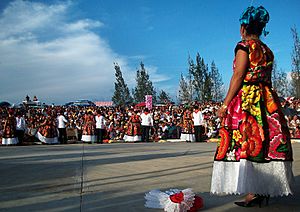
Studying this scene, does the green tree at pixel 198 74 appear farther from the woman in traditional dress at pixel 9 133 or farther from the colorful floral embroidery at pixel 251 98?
the colorful floral embroidery at pixel 251 98

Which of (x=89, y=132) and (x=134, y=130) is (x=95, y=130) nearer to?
(x=89, y=132)

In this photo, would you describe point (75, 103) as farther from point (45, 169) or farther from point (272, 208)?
point (272, 208)

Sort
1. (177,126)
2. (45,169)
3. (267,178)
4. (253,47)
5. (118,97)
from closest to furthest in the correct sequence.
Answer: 1. (267,178)
2. (253,47)
3. (45,169)
4. (177,126)
5. (118,97)

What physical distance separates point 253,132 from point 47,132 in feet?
47.4

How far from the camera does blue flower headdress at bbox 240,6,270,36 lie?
325 centimetres

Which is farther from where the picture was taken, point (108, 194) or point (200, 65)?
point (200, 65)

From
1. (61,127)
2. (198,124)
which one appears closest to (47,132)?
(61,127)

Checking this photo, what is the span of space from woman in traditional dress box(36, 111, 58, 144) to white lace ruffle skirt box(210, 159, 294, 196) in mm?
14164

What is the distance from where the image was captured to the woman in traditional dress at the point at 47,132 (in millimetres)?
16016

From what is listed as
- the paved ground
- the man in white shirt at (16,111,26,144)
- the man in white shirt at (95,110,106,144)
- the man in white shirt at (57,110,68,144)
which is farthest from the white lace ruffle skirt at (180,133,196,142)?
the paved ground

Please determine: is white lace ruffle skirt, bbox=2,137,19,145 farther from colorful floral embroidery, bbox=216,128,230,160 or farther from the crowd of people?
colorful floral embroidery, bbox=216,128,230,160

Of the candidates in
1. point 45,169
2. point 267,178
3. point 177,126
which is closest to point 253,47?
point 267,178

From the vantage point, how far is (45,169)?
5.59m

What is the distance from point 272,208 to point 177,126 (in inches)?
633
